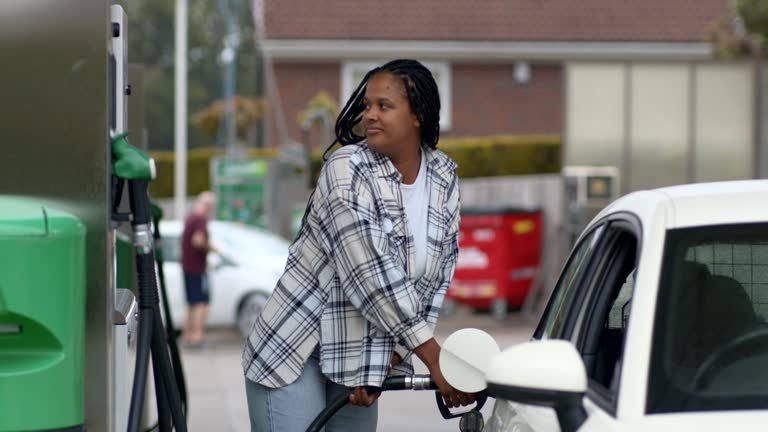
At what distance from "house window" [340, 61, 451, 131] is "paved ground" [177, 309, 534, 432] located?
1074cm

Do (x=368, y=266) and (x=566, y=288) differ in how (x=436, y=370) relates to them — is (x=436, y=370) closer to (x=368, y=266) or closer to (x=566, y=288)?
(x=368, y=266)

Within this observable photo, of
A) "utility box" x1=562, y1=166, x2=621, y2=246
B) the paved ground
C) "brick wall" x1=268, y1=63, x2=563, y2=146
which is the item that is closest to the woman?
the paved ground

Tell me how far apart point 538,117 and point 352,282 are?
1024 inches

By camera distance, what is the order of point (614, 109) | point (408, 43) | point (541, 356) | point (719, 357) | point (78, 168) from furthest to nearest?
point (408, 43) → point (614, 109) → point (78, 168) → point (719, 357) → point (541, 356)

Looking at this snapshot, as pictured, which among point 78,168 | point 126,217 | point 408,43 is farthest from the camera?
point 408,43

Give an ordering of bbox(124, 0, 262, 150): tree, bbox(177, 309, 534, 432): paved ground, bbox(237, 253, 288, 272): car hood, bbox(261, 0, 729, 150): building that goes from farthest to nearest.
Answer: bbox(124, 0, 262, 150): tree → bbox(261, 0, 729, 150): building → bbox(237, 253, 288, 272): car hood → bbox(177, 309, 534, 432): paved ground

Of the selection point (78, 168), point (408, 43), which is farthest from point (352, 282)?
point (408, 43)

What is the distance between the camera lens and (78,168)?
11.9ft

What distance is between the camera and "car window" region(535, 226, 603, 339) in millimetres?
4117

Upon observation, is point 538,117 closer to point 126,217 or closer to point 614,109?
point 614,109

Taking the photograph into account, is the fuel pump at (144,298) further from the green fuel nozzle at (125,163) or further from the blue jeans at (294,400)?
the blue jeans at (294,400)

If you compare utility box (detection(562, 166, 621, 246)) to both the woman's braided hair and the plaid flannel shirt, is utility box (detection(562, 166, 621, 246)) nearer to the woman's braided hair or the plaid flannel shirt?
the woman's braided hair

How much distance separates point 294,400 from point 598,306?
3.18 feet

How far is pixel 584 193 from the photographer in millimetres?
19953
